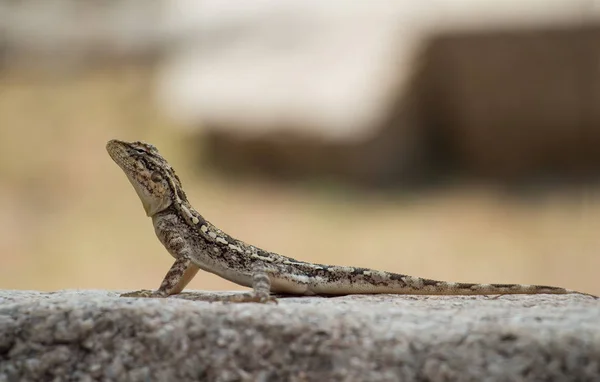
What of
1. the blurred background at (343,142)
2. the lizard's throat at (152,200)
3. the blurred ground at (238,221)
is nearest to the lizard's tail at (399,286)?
the lizard's throat at (152,200)

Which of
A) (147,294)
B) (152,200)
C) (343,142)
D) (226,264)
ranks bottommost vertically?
(147,294)

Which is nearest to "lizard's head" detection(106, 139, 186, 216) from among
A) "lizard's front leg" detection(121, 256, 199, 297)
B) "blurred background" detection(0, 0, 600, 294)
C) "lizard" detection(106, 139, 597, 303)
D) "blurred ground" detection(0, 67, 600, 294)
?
"lizard" detection(106, 139, 597, 303)

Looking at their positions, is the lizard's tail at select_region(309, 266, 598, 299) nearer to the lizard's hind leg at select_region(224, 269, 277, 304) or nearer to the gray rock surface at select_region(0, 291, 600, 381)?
the lizard's hind leg at select_region(224, 269, 277, 304)

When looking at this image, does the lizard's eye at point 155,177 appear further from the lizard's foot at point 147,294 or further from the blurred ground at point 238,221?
the blurred ground at point 238,221

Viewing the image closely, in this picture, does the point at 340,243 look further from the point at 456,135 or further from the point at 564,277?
the point at 456,135

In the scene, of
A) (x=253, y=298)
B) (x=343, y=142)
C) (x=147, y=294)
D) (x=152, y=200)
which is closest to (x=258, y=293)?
(x=253, y=298)

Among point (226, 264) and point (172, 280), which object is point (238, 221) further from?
point (172, 280)
